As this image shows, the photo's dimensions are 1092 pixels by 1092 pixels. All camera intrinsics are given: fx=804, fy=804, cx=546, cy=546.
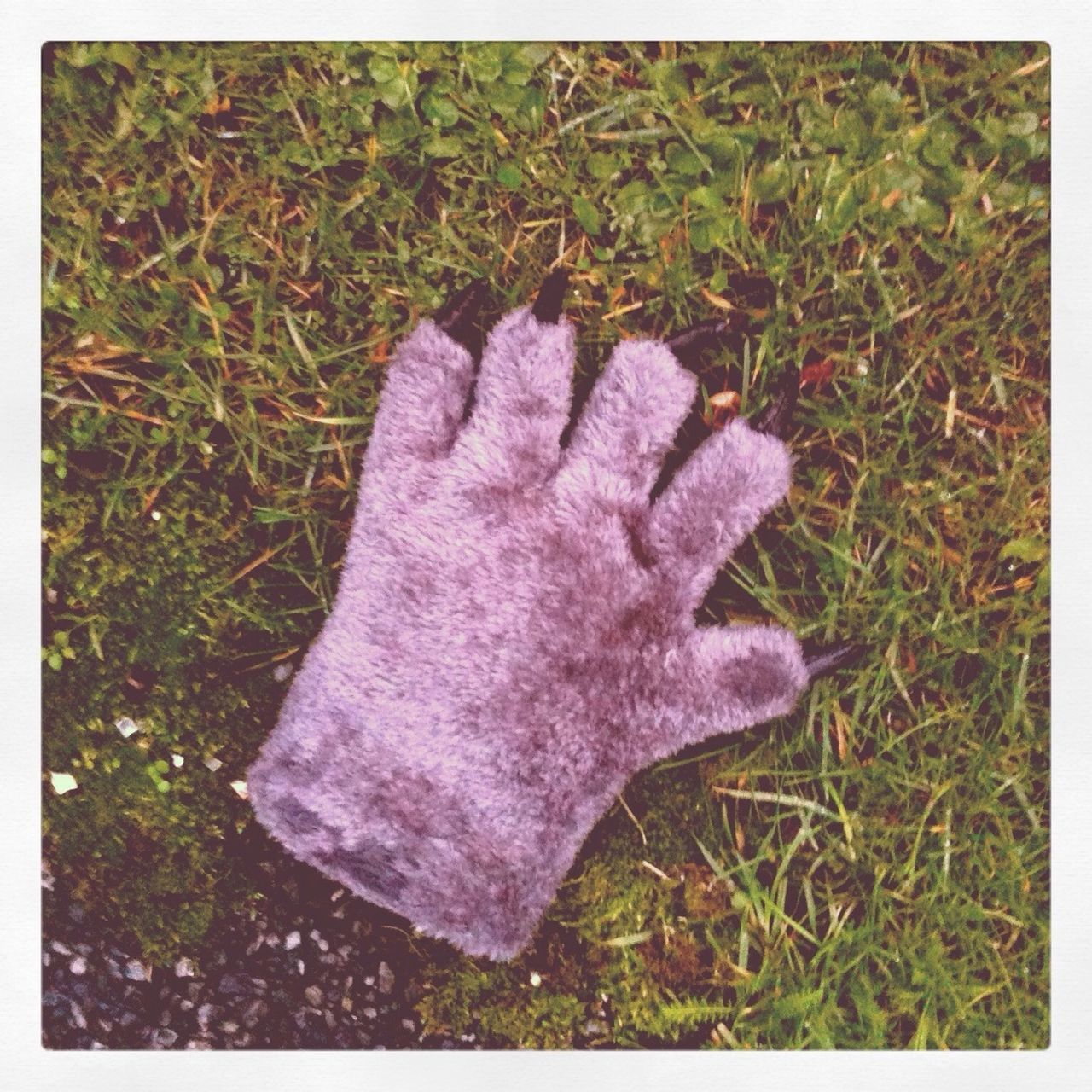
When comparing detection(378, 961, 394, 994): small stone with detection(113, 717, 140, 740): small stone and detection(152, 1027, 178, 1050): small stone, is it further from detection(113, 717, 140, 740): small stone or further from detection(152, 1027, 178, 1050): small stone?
detection(113, 717, 140, 740): small stone

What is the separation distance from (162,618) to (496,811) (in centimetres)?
85

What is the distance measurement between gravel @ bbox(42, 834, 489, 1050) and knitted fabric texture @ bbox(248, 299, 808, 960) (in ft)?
0.81

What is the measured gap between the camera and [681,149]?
1705mm

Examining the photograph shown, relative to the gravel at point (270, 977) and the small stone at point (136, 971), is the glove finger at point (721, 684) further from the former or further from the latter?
the small stone at point (136, 971)

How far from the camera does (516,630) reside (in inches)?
61.6

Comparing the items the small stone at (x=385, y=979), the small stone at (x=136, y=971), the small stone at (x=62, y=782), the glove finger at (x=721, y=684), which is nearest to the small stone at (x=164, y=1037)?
the small stone at (x=136, y=971)

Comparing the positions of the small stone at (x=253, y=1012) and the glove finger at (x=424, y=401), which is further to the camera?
the small stone at (x=253, y=1012)

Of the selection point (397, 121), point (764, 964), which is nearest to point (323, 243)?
point (397, 121)

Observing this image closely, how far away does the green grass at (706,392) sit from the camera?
1.71 m

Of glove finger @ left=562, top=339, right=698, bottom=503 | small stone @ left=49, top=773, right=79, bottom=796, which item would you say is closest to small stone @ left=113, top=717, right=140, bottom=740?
small stone @ left=49, top=773, right=79, bottom=796

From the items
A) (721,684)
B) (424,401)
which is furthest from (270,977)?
(424,401)

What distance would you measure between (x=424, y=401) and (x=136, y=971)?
4.68ft

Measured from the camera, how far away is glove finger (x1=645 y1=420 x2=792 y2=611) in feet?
5.17
